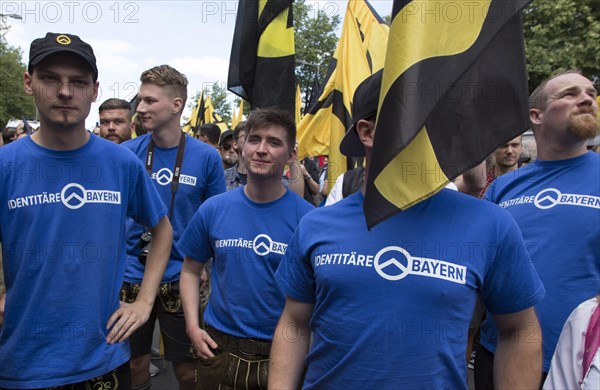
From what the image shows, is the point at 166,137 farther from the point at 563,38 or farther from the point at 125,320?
the point at 563,38

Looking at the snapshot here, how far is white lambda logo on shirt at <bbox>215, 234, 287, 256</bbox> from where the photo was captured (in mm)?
3148

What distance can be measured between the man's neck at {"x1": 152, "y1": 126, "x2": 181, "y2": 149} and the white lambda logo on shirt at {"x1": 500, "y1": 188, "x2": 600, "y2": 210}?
2464mm

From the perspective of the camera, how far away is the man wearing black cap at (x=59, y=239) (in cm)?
238

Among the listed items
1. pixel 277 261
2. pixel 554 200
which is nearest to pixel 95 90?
pixel 277 261

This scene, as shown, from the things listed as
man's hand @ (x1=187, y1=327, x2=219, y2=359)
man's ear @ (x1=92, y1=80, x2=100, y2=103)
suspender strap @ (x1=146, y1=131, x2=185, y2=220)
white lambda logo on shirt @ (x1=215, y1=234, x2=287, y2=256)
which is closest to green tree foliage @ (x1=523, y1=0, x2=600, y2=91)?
suspender strap @ (x1=146, y1=131, x2=185, y2=220)

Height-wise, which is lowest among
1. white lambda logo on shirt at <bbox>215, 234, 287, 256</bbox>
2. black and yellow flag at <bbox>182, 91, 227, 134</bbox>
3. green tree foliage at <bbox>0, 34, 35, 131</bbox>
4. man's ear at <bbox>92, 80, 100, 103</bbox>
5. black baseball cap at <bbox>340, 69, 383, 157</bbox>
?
white lambda logo on shirt at <bbox>215, 234, 287, 256</bbox>

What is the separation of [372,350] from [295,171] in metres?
3.34

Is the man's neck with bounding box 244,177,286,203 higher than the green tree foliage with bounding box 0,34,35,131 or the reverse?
the reverse

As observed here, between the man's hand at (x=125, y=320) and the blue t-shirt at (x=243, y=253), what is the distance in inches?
23.1

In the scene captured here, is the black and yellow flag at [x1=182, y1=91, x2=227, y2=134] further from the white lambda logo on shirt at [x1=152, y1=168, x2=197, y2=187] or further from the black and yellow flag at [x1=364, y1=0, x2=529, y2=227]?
the black and yellow flag at [x1=364, y1=0, x2=529, y2=227]

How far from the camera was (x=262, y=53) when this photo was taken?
4.21 m

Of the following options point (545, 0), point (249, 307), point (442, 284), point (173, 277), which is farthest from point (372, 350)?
point (545, 0)

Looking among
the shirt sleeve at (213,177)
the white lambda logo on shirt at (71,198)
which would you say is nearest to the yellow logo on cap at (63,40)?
the white lambda logo on shirt at (71,198)

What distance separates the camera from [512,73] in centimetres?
171
